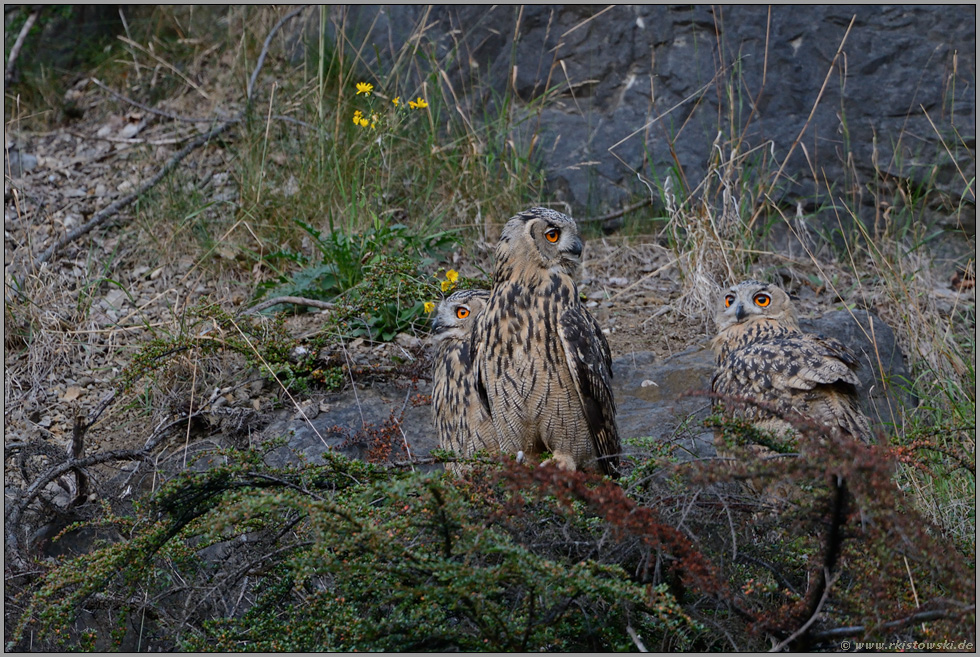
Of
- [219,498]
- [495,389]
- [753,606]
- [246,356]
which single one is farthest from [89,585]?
[246,356]

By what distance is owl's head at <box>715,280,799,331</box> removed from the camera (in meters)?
4.23

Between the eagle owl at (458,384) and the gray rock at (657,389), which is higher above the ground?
the eagle owl at (458,384)

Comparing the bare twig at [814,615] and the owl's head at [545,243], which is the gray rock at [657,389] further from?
the bare twig at [814,615]

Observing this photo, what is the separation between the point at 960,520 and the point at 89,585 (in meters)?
3.07

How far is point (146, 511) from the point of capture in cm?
275

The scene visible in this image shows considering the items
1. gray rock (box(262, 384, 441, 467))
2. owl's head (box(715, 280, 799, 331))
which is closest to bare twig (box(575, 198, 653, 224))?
owl's head (box(715, 280, 799, 331))

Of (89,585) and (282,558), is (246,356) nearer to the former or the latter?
(282,558)

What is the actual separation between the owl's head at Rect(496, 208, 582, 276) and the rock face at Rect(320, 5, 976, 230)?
246cm

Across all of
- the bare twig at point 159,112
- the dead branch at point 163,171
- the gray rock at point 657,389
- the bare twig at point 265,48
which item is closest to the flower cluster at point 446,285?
the gray rock at point 657,389

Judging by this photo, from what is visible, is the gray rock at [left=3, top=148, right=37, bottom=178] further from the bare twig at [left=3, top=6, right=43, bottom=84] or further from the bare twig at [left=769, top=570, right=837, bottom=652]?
the bare twig at [left=769, top=570, right=837, bottom=652]

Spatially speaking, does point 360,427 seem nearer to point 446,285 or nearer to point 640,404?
point 446,285

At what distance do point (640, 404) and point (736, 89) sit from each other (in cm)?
284

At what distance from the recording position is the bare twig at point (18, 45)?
6.86m

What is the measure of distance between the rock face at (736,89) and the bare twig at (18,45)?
2.70 m
